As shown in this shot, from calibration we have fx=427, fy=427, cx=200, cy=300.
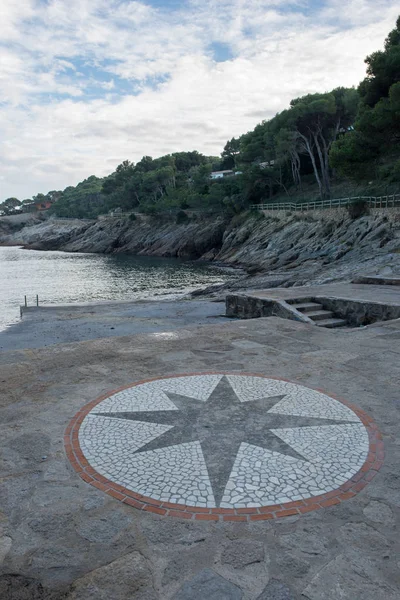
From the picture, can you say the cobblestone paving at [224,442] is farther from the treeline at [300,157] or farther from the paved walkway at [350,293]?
the treeline at [300,157]

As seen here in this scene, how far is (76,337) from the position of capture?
45.9 ft

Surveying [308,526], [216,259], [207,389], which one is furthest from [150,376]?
[216,259]

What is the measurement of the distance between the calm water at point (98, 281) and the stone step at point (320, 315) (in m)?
16.6

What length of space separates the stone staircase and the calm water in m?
16.1

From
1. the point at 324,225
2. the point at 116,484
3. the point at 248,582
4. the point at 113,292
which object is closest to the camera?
the point at 248,582

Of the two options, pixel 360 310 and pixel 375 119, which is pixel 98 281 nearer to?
pixel 375 119

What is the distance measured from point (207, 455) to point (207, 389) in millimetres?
1995

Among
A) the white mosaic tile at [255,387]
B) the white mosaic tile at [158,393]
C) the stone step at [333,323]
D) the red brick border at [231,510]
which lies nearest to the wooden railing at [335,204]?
the stone step at [333,323]

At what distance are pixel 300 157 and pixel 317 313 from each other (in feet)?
184

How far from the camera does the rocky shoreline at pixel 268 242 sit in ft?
96.2

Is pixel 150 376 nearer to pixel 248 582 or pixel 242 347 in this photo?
pixel 242 347

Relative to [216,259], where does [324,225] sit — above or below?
above

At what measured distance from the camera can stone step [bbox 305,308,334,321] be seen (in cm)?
1328

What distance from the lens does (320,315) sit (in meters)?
13.4
